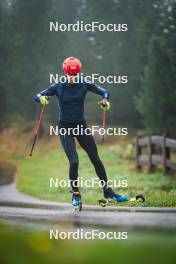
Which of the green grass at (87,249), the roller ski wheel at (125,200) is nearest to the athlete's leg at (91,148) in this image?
the roller ski wheel at (125,200)

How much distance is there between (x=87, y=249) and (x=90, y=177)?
10060mm

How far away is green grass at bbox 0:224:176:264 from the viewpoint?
4.52 meters

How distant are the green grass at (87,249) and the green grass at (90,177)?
12.0ft

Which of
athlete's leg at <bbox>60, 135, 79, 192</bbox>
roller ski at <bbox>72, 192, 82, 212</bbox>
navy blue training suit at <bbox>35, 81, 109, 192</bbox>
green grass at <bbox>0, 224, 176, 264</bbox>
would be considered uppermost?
navy blue training suit at <bbox>35, 81, 109, 192</bbox>

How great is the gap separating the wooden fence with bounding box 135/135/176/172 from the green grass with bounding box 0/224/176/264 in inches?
379

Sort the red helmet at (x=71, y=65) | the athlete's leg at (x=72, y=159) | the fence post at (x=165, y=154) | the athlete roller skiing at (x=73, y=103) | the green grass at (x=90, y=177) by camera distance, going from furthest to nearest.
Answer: the fence post at (x=165, y=154), the green grass at (x=90, y=177), the athlete's leg at (x=72, y=159), the athlete roller skiing at (x=73, y=103), the red helmet at (x=71, y=65)

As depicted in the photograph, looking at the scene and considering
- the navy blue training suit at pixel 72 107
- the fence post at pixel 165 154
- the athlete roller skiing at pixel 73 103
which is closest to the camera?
the athlete roller skiing at pixel 73 103

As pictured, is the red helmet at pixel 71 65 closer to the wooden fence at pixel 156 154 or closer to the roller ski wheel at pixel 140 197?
the roller ski wheel at pixel 140 197

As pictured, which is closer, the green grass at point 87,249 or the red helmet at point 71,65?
the green grass at point 87,249

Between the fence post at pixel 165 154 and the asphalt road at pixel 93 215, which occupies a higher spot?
the fence post at pixel 165 154

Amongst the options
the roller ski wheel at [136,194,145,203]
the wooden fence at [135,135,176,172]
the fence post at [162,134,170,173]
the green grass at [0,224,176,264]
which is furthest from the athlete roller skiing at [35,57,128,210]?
the fence post at [162,134,170,173]

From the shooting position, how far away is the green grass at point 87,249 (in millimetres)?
4516

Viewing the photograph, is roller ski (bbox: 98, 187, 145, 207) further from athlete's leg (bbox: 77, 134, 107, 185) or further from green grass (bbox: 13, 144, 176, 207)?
green grass (bbox: 13, 144, 176, 207)

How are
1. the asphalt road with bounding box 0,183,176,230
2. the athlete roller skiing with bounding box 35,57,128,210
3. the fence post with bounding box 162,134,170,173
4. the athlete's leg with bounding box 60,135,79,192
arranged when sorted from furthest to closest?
1. the fence post with bounding box 162,134,170,173
2. the athlete's leg with bounding box 60,135,79,192
3. the athlete roller skiing with bounding box 35,57,128,210
4. the asphalt road with bounding box 0,183,176,230
